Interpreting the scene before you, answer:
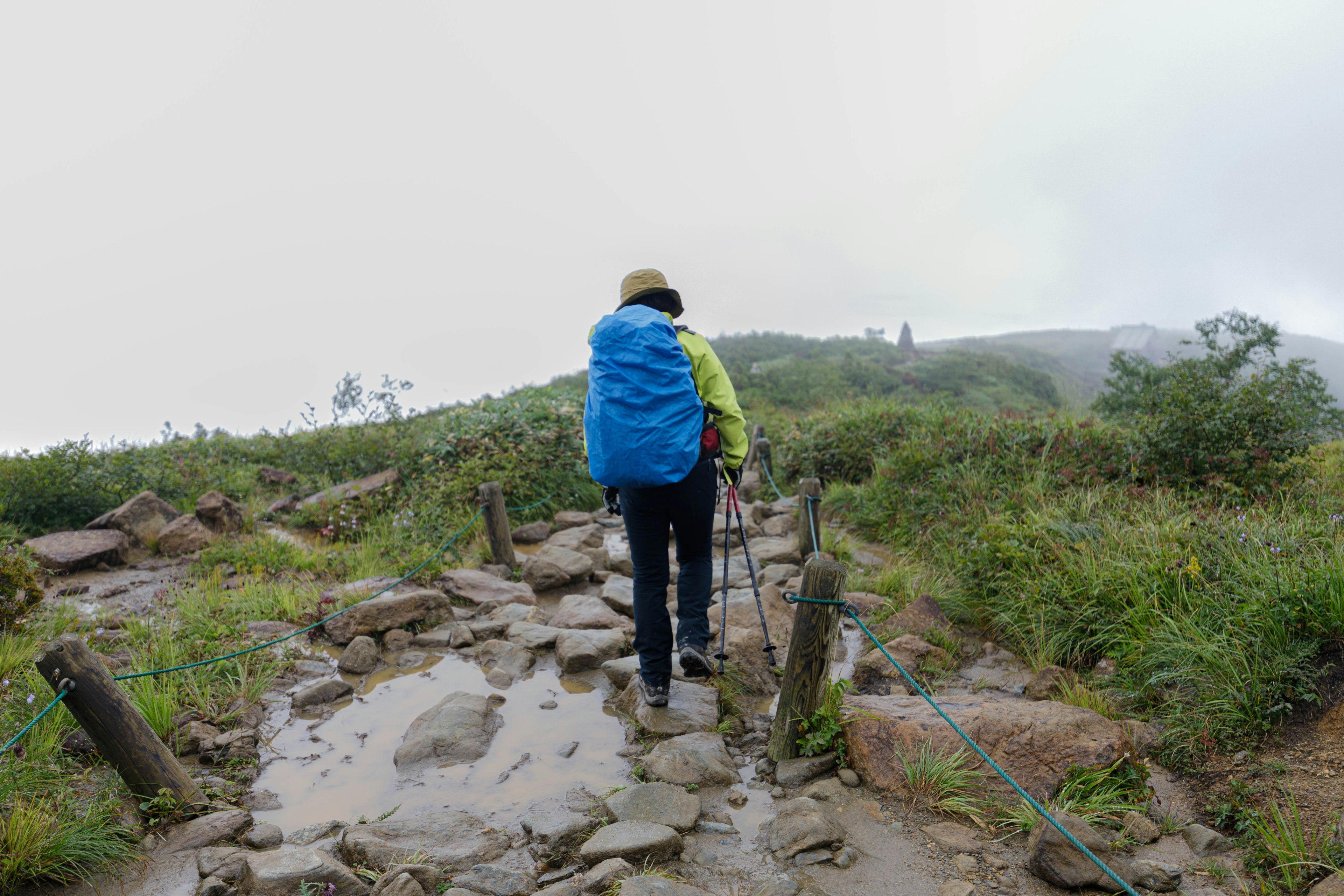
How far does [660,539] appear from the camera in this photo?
3.95m

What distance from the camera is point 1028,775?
3164 millimetres

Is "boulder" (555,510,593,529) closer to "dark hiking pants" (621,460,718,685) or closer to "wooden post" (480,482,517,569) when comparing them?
"wooden post" (480,482,517,569)

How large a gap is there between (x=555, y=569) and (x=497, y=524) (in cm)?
81

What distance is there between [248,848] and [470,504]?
5.26m

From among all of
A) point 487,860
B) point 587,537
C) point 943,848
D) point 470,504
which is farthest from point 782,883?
point 470,504

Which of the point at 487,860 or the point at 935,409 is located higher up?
the point at 935,409

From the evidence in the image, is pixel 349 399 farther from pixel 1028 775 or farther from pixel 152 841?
pixel 1028 775

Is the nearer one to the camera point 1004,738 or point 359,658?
point 1004,738

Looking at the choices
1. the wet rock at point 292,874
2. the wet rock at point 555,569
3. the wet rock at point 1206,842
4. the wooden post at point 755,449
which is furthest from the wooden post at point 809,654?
the wooden post at point 755,449

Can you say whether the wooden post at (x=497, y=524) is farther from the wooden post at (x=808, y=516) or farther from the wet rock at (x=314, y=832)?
the wet rock at (x=314, y=832)

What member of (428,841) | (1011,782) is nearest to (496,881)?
(428,841)

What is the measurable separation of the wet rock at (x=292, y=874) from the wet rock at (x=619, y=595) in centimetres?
323

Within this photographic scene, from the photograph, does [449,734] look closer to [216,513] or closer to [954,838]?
[954,838]

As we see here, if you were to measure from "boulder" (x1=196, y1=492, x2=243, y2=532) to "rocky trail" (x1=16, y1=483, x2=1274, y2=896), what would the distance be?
3024mm
